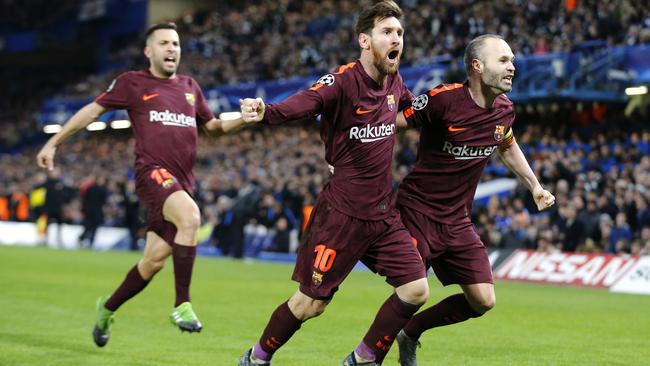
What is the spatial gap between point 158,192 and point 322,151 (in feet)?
67.1

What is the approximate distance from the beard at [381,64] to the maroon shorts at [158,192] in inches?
105

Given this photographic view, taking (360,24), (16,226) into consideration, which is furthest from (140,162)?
(16,226)

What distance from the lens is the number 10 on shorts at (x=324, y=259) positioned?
630 centimetres

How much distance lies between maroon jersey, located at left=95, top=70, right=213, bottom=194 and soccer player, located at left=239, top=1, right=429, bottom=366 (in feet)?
8.05

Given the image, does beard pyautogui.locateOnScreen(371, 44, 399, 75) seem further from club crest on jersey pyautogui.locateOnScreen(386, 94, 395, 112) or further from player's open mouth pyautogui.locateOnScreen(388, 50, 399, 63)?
club crest on jersey pyautogui.locateOnScreen(386, 94, 395, 112)

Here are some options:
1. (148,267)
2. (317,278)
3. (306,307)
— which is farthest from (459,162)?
(148,267)

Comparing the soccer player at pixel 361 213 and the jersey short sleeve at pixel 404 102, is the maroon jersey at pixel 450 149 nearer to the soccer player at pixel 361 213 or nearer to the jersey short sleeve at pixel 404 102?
the jersey short sleeve at pixel 404 102

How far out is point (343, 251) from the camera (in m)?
6.32

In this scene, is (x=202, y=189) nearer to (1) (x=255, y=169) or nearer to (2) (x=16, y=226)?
(1) (x=255, y=169)

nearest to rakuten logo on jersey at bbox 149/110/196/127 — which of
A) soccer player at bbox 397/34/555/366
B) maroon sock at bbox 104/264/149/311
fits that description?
maroon sock at bbox 104/264/149/311

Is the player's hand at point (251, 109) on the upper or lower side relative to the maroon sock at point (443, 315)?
upper

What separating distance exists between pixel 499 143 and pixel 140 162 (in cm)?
318

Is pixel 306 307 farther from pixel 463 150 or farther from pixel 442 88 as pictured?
pixel 442 88

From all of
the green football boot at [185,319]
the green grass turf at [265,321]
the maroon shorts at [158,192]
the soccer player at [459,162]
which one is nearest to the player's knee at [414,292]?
the soccer player at [459,162]
